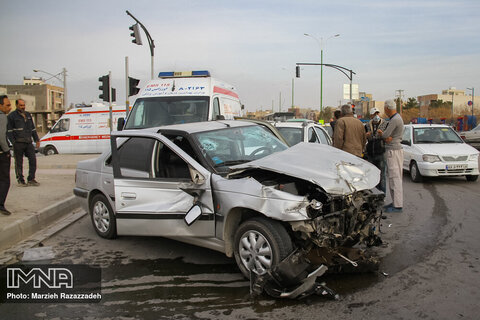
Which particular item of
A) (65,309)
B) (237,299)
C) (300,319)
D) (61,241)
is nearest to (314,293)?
(300,319)

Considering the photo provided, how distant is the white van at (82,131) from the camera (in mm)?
20234

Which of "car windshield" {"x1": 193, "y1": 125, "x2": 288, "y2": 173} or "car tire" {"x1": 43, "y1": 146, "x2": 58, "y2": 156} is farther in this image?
"car tire" {"x1": 43, "y1": 146, "x2": 58, "y2": 156}

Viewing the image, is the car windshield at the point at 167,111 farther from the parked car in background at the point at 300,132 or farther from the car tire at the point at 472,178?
the car tire at the point at 472,178

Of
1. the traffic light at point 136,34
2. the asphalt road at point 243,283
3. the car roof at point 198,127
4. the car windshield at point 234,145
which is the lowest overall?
the asphalt road at point 243,283

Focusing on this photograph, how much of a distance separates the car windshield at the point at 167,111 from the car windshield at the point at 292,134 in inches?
75.1

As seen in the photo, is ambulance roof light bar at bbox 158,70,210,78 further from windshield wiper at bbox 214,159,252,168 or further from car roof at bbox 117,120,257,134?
windshield wiper at bbox 214,159,252,168

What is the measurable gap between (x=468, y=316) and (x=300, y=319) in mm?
1367

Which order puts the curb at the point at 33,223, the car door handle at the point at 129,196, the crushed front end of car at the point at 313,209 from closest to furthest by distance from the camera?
the crushed front end of car at the point at 313,209, the car door handle at the point at 129,196, the curb at the point at 33,223

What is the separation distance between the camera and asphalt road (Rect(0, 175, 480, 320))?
3.42m

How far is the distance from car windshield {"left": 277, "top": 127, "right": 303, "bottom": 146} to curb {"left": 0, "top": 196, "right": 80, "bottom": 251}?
15.7ft

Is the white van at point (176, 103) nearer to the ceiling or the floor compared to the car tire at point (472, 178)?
nearer to the ceiling

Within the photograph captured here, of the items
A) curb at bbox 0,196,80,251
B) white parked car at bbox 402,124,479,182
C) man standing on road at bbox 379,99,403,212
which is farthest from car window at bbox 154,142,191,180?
white parked car at bbox 402,124,479,182

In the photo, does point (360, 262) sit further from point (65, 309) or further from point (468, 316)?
point (65, 309)

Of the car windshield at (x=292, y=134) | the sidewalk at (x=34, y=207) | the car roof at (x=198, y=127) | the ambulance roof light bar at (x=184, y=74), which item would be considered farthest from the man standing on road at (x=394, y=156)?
the sidewalk at (x=34, y=207)
